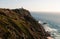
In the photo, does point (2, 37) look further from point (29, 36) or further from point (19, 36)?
point (29, 36)

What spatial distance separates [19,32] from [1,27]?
22.1ft

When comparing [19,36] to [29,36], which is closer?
[19,36]

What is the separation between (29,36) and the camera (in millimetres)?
57031

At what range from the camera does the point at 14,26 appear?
178 ft

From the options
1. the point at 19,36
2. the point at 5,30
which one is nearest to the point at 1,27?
the point at 5,30

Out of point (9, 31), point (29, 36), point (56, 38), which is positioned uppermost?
point (9, 31)

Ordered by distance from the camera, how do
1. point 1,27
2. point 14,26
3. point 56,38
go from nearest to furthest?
point 1,27 → point 14,26 → point 56,38

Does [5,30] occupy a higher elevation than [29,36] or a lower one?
higher

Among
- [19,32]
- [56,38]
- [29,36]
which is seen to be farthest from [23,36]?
[56,38]

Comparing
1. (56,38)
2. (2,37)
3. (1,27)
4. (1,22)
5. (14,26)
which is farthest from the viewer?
(56,38)

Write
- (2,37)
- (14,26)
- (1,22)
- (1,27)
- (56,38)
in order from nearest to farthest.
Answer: (2,37), (1,27), (1,22), (14,26), (56,38)

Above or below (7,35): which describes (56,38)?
below

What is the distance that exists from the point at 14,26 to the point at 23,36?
13.7ft

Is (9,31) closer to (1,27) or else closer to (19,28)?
(1,27)
